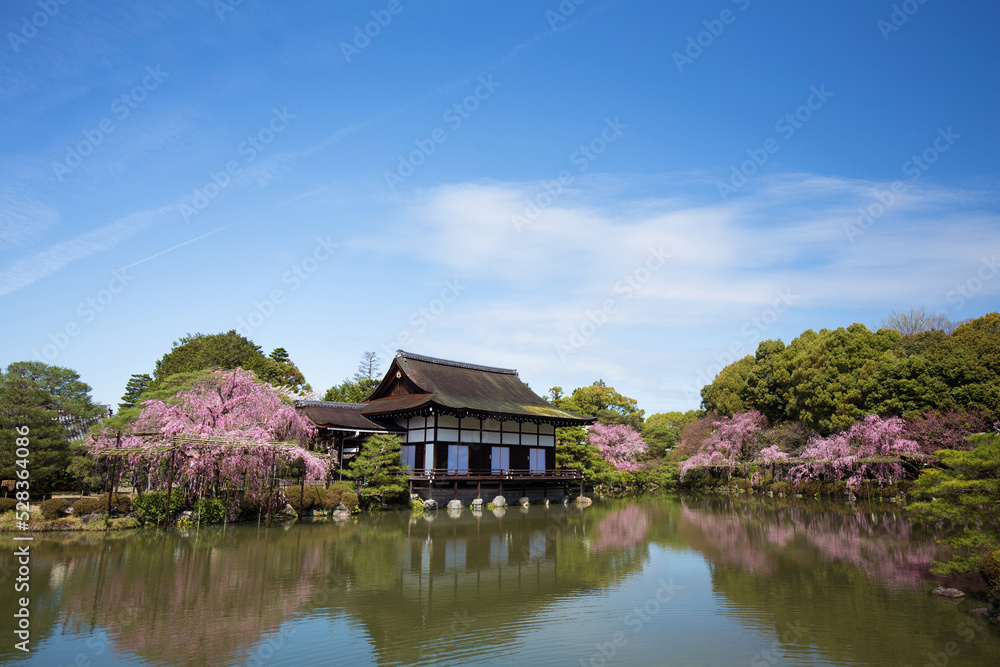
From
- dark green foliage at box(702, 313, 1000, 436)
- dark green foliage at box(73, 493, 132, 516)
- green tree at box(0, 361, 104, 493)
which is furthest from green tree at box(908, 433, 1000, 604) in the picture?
green tree at box(0, 361, 104, 493)

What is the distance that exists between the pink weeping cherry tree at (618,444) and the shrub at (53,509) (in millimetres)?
29618

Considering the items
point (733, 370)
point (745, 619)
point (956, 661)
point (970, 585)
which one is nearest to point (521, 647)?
point (745, 619)

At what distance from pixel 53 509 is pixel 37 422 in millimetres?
4053

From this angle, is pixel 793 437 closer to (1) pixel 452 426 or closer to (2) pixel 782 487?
(2) pixel 782 487

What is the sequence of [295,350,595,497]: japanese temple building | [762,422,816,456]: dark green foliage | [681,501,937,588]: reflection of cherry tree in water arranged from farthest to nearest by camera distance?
1. [762,422,816,456]: dark green foliage
2. [295,350,595,497]: japanese temple building
3. [681,501,937,588]: reflection of cherry tree in water

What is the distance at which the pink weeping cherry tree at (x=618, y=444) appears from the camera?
40438mm

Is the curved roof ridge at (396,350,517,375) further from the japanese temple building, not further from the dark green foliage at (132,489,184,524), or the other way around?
the dark green foliage at (132,489,184,524)

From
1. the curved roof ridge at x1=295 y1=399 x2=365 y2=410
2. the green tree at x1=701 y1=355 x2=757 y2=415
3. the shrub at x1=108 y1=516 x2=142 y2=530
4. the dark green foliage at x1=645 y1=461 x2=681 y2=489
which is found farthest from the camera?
the green tree at x1=701 y1=355 x2=757 y2=415

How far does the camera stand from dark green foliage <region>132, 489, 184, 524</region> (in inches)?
706

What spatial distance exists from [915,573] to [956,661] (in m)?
5.75

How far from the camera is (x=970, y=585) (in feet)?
36.5

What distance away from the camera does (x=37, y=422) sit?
765 inches

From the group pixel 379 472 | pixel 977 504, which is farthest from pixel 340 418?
pixel 977 504

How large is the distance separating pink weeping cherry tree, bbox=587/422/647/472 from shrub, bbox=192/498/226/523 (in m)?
25.8
